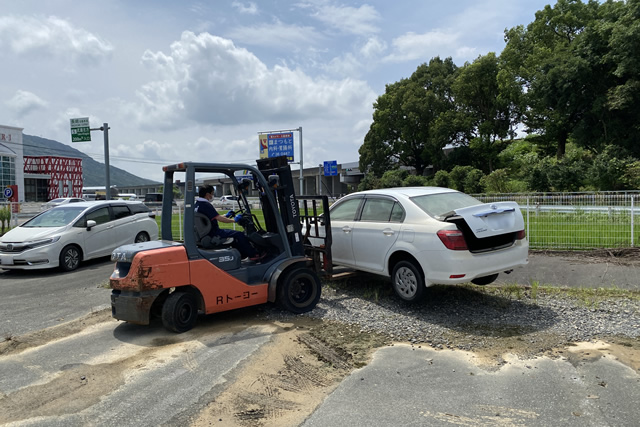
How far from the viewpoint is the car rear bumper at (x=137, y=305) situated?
570 cm

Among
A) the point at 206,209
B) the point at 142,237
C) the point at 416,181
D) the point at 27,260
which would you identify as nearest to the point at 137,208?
the point at 142,237

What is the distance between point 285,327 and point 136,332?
1.89 meters

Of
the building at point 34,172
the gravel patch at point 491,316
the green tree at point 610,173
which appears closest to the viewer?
the gravel patch at point 491,316

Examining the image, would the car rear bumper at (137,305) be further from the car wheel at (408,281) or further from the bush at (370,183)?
the bush at (370,183)

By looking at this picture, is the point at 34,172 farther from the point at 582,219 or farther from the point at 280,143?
the point at 582,219

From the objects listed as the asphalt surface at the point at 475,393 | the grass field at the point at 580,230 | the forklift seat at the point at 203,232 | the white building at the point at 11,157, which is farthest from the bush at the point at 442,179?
the white building at the point at 11,157

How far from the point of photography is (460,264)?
610 cm

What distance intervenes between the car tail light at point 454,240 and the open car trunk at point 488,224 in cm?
10

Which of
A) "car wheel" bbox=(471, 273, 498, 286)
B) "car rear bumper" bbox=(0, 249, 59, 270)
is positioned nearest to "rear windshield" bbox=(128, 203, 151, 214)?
"car rear bumper" bbox=(0, 249, 59, 270)

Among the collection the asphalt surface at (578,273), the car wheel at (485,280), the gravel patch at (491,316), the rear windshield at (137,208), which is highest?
the rear windshield at (137,208)

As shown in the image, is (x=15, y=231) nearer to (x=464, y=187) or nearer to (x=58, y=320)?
(x=58, y=320)

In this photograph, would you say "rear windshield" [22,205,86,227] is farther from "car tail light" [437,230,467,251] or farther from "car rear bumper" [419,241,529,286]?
"car tail light" [437,230,467,251]

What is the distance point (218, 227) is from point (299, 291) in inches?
57.2

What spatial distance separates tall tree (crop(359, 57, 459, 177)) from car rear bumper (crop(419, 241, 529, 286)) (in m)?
37.6
